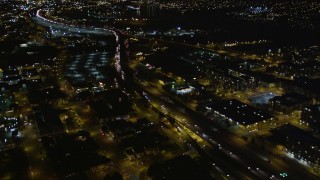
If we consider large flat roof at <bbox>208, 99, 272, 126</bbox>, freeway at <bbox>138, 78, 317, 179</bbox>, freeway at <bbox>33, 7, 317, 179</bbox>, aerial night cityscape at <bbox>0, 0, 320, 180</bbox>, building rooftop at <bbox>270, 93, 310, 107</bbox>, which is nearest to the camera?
freeway at <bbox>33, 7, 317, 179</bbox>

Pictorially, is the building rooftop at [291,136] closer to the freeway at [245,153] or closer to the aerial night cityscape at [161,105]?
the aerial night cityscape at [161,105]

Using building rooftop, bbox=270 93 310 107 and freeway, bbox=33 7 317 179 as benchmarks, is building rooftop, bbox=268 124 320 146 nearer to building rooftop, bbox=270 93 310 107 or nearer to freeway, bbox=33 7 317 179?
freeway, bbox=33 7 317 179

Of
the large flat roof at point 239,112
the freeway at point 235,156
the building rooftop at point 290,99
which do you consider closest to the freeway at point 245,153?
the freeway at point 235,156

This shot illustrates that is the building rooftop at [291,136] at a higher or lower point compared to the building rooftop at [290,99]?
lower

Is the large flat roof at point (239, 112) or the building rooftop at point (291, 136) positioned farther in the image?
the large flat roof at point (239, 112)

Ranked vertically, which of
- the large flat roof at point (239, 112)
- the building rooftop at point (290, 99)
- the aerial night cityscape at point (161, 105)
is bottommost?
the aerial night cityscape at point (161, 105)

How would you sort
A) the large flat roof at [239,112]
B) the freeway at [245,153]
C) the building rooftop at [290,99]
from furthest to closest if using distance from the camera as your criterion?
the building rooftop at [290,99], the large flat roof at [239,112], the freeway at [245,153]

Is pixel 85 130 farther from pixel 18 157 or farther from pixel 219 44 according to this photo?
pixel 219 44

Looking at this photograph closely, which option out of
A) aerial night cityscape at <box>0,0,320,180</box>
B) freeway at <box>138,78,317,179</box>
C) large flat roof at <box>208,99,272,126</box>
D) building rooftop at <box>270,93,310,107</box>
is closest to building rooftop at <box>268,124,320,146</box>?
aerial night cityscape at <box>0,0,320,180</box>

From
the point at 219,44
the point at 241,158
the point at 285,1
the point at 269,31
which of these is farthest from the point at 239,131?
the point at 285,1
